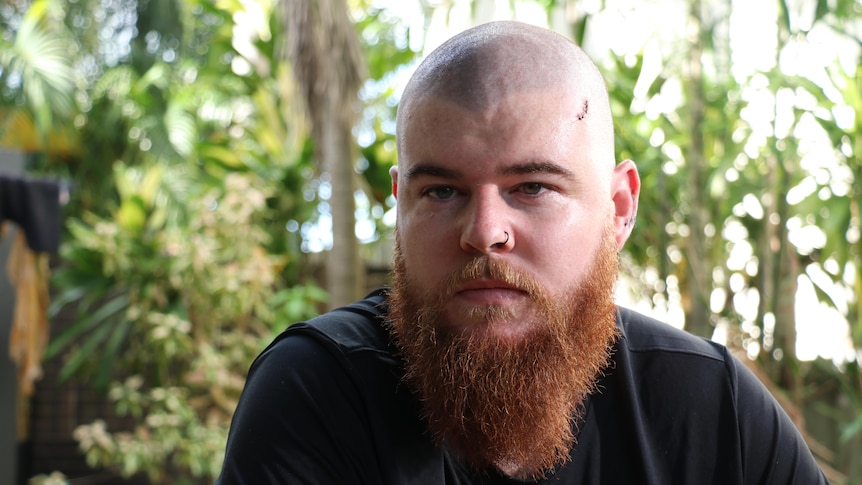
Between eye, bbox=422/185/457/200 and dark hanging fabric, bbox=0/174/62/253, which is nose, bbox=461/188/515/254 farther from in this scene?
dark hanging fabric, bbox=0/174/62/253

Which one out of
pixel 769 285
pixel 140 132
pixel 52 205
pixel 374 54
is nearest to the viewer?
pixel 769 285

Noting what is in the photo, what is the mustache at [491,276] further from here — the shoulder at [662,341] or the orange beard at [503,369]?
the shoulder at [662,341]

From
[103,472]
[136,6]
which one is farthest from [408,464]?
[136,6]

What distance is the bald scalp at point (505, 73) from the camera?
3.81ft

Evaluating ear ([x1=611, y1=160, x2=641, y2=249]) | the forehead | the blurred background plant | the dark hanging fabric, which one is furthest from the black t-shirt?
the dark hanging fabric

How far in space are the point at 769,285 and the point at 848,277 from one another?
1.22ft

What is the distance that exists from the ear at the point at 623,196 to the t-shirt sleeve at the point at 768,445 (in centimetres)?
27

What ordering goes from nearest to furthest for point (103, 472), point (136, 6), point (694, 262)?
point (694, 262) < point (103, 472) < point (136, 6)

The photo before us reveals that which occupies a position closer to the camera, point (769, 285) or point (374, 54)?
point (769, 285)

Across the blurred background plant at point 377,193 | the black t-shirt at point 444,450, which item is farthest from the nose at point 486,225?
the blurred background plant at point 377,193

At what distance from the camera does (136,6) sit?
12227mm

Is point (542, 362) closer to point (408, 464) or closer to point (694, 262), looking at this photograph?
point (408, 464)

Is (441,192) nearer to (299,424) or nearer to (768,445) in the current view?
(299,424)

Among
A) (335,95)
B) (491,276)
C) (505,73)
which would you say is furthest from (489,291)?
(335,95)
